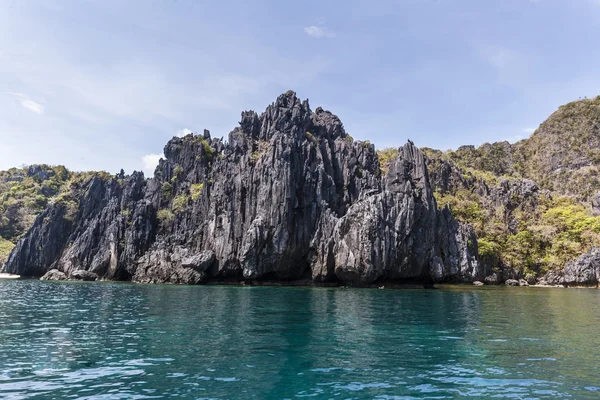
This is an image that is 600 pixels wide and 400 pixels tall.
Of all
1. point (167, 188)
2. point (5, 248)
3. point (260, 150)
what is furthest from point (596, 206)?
point (5, 248)

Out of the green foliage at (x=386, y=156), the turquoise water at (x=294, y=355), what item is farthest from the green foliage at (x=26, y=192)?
the turquoise water at (x=294, y=355)

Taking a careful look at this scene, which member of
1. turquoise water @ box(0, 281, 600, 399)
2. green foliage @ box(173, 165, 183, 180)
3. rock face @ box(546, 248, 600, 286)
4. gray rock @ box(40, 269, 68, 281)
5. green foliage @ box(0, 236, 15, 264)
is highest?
green foliage @ box(173, 165, 183, 180)

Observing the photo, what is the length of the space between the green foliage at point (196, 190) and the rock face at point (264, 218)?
16.3 inches

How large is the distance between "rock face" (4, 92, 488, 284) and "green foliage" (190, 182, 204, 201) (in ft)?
1.36

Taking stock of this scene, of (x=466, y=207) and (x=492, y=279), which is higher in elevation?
(x=466, y=207)

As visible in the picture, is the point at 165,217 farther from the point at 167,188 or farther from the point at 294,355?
the point at 294,355

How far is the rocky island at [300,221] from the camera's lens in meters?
75.4

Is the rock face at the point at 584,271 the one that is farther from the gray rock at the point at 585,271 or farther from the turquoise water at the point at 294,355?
the turquoise water at the point at 294,355

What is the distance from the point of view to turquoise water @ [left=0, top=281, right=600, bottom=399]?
41.4 feet

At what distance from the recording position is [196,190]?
9875 cm

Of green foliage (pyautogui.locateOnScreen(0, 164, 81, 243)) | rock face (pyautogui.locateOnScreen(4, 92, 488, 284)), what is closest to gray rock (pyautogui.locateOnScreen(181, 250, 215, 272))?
rock face (pyautogui.locateOnScreen(4, 92, 488, 284))

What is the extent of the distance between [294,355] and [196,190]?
8582 centimetres

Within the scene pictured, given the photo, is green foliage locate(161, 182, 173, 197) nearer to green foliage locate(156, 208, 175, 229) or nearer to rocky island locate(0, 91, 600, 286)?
rocky island locate(0, 91, 600, 286)

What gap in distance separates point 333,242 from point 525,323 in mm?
48190
